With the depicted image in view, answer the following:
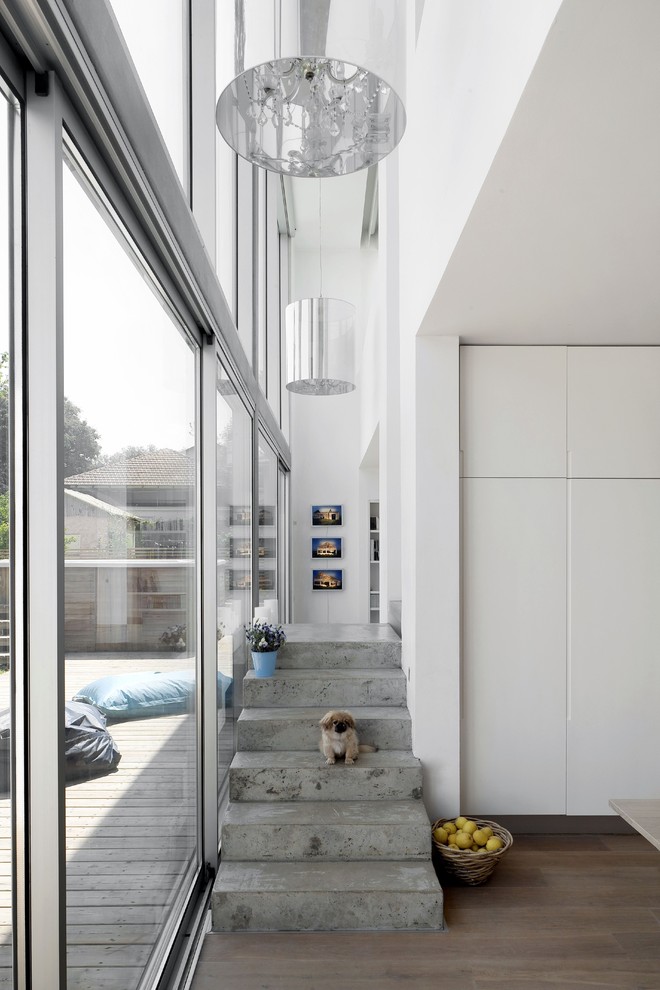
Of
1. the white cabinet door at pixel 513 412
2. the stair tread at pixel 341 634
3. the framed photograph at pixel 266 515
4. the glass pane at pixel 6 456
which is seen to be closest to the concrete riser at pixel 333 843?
the stair tread at pixel 341 634

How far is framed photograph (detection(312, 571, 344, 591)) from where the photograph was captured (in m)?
9.05

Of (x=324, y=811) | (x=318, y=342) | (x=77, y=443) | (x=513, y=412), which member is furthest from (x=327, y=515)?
(x=77, y=443)

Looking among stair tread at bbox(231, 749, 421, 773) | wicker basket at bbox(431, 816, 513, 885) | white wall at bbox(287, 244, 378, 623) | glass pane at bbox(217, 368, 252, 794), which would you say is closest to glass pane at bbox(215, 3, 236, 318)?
glass pane at bbox(217, 368, 252, 794)

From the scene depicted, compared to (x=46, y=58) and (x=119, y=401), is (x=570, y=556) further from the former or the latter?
(x=46, y=58)

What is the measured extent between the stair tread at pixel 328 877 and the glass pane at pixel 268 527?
1967 millimetres

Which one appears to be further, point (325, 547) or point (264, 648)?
point (325, 547)

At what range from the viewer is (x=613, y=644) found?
137 inches

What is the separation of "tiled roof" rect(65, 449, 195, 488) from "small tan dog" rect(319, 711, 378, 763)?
48.6 inches

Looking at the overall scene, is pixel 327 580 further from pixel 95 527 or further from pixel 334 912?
pixel 95 527

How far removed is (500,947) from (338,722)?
1.02 metres

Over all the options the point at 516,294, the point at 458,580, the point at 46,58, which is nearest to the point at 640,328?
the point at 516,294

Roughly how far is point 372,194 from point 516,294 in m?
5.68

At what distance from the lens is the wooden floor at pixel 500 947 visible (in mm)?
2363

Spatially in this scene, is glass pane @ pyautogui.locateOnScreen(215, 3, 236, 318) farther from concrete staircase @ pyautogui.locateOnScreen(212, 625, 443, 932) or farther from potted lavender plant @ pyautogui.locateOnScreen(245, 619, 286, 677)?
concrete staircase @ pyautogui.locateOnScreen(212, 625, 443, 932)
